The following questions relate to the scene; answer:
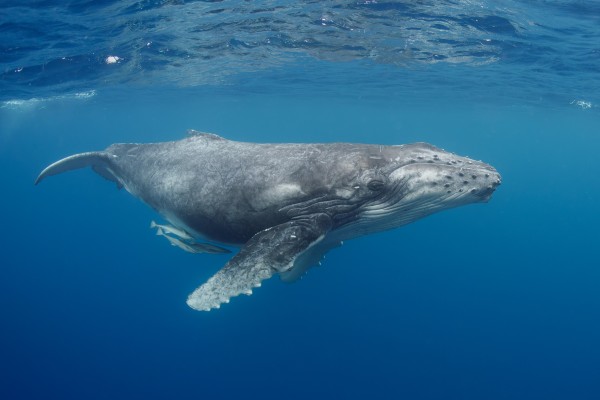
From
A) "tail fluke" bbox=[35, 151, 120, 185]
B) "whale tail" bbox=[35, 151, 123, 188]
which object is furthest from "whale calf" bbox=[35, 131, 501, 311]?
"tail fluke" bbox=[35, 151, 120, 185]

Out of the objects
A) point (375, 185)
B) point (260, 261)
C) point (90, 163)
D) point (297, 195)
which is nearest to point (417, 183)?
point (375, 185)

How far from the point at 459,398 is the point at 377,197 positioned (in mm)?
26106

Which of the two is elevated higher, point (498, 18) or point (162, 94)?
point (498, 18)

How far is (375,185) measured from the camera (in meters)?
6.77

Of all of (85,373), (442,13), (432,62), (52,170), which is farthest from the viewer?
(85,373)

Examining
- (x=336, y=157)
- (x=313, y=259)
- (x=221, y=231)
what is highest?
(x=336, y=157)

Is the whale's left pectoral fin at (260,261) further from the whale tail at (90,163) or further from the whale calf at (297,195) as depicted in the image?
the whale tail at (90,163)

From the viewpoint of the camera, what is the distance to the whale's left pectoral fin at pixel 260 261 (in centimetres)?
598

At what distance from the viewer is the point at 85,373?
30.6m

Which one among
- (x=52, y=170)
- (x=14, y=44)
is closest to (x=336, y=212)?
(x=52, y=170)

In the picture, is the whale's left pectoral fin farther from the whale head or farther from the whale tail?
the whale tail

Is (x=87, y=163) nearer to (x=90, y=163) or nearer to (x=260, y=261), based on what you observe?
(x=90, y=163)

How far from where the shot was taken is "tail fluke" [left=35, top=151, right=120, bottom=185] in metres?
12.0

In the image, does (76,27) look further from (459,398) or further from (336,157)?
(459,398)
